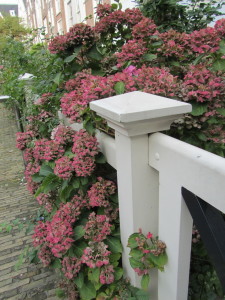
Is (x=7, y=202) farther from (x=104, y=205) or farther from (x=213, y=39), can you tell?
(x=213, y=39)

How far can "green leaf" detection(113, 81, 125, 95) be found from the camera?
1.34 meters

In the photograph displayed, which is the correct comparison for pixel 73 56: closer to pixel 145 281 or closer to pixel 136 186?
pixel 136 186

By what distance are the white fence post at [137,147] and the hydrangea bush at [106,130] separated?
0.32 feet

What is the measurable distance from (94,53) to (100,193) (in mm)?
1082

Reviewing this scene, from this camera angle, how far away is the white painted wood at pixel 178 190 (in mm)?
803

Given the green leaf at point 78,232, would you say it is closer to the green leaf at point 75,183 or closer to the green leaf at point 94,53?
the green leaf at point 75,183

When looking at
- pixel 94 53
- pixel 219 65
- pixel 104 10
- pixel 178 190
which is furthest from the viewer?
pixel 104 10

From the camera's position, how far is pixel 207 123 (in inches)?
49.3

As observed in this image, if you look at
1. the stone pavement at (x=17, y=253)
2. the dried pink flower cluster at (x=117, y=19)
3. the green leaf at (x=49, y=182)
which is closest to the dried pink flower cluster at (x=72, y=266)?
the green leaf at (x=49, y=182)

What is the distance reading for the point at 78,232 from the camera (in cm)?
147

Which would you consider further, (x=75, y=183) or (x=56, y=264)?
(x=56, y=264)

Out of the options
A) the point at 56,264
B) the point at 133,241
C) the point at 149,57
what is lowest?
the point at 56,264

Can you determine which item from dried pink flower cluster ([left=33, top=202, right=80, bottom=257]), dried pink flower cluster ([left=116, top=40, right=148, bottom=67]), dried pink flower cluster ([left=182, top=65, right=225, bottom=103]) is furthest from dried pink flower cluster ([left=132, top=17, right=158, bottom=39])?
dried pink flower cluster ([left=33, top=202, right=80, bottom=257])

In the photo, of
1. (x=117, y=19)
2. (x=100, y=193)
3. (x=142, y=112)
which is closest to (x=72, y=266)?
(x=100, y=193)
